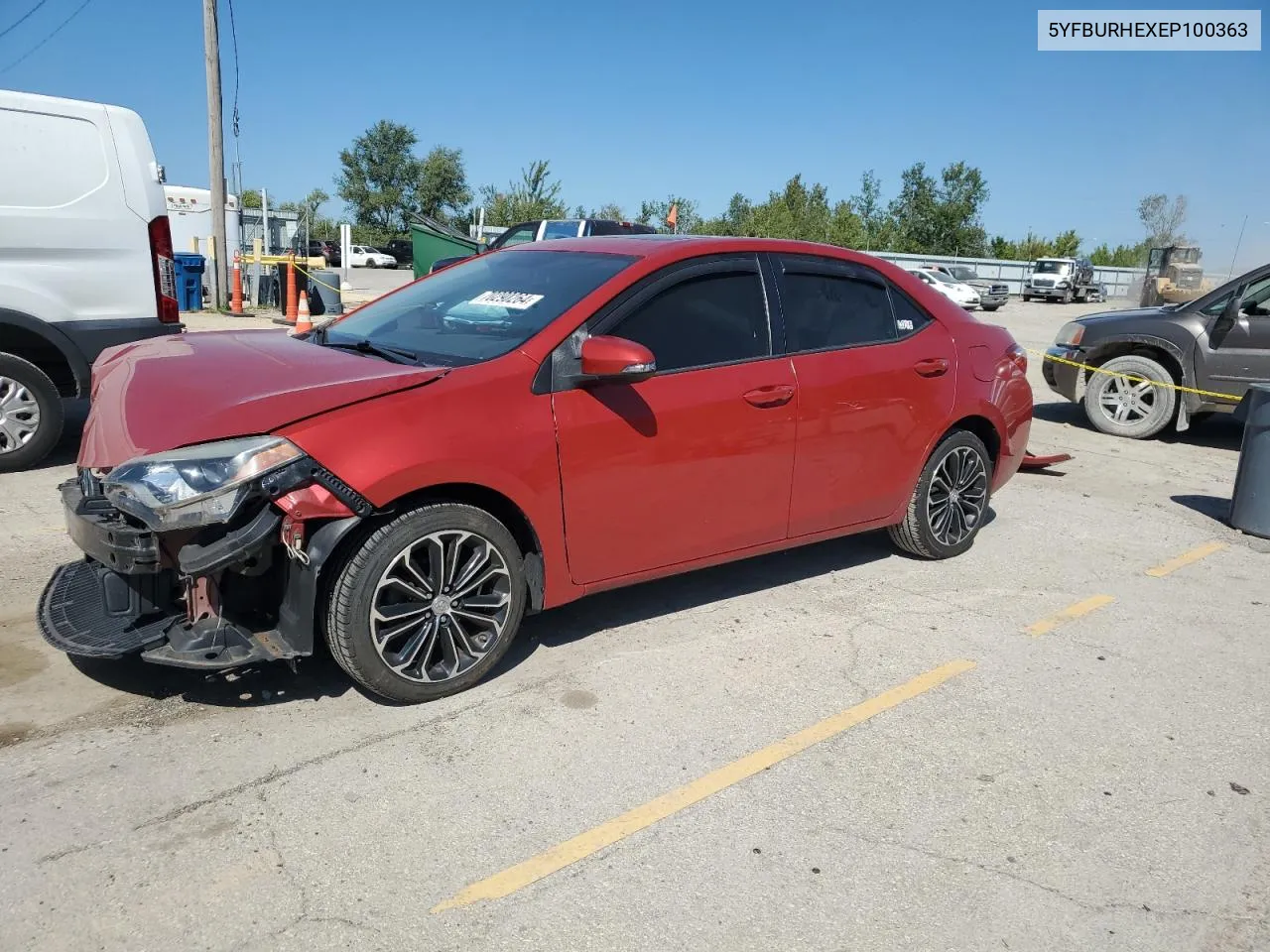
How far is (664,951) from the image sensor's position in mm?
2525

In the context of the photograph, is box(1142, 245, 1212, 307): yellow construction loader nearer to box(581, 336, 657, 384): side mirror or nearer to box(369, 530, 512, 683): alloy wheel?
box(581, 336, 657, 384): side mirror

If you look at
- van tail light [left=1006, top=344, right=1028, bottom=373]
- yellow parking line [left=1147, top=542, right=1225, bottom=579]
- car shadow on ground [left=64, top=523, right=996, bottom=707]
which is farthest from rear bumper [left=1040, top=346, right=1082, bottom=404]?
van tail light [left=1006, top=344, right=1028, bottom=373]

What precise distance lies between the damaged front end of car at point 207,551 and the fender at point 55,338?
3426mm

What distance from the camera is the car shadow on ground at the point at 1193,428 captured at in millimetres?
10153

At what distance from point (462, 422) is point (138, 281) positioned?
4.31 meters

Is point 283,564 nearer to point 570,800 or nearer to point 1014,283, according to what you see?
point 570,800

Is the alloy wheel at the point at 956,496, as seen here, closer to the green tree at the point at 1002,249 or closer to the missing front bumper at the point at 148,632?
the missing front bumper at the point at 148,632

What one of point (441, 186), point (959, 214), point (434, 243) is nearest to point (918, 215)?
point (959, 214)

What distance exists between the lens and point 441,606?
12.0 ft

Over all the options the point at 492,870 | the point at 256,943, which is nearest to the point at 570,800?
the point at 492,870

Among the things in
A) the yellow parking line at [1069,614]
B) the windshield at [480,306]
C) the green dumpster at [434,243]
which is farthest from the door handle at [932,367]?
the green dumpster at [434,243]

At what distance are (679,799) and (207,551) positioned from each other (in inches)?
66.8

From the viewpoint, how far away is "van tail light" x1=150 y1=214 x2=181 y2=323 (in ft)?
22.3

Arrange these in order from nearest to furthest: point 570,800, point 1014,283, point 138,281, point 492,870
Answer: point 492,870 < point 570,800 < point 138,281 < point 1014,283
